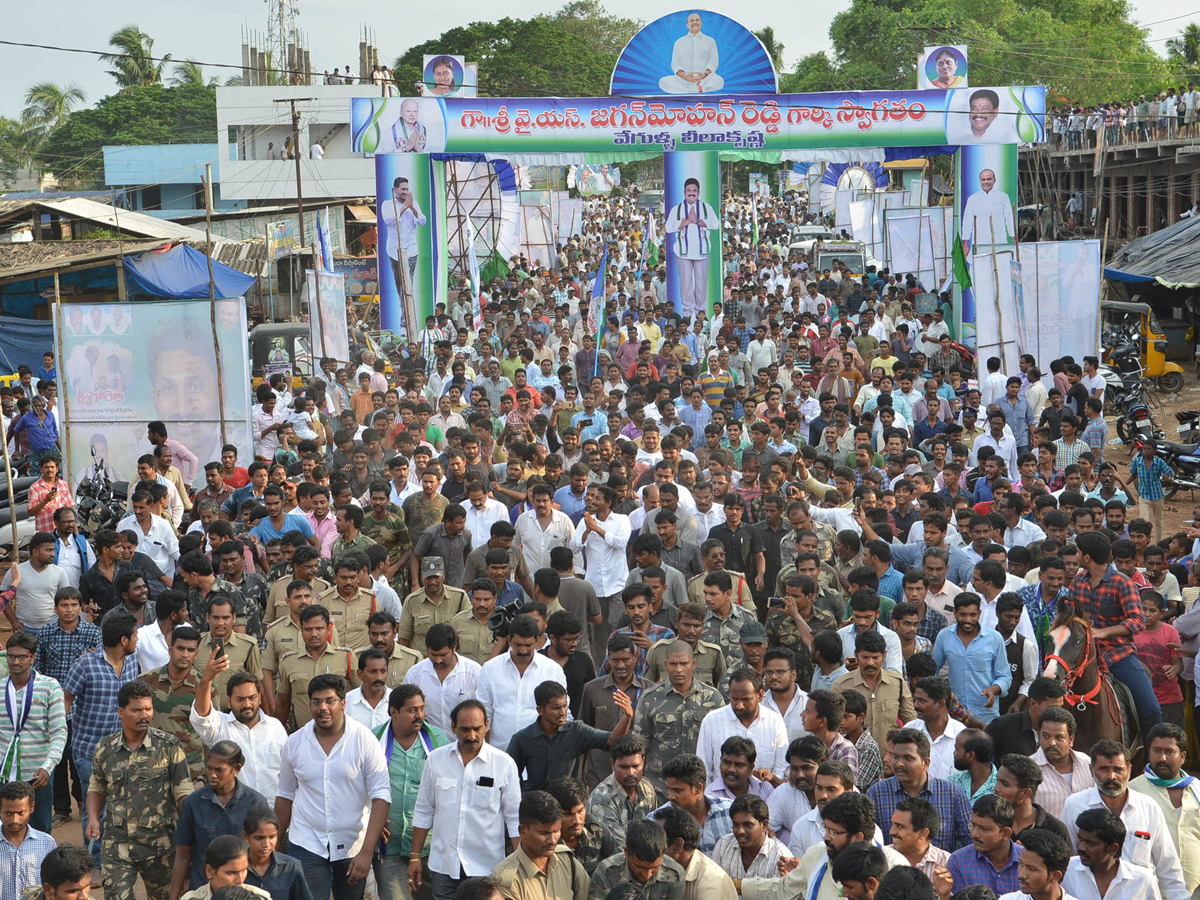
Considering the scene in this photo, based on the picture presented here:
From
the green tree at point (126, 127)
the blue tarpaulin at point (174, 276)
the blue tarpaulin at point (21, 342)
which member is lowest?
the blue tarpaulin at point (21, 342)

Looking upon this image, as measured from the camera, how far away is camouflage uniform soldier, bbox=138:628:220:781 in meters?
6.71

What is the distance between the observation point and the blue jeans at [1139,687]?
7.55m

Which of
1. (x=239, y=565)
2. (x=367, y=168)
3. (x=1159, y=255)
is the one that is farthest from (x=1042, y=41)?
(x=239, y=565)

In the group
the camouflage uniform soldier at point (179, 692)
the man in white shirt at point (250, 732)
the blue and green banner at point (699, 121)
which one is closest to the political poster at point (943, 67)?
the blue and green banner at point (699, 121)

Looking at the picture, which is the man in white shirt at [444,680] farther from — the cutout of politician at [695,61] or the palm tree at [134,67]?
the palm tree at [134,67]

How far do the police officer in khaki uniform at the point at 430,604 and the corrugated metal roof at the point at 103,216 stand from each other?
19960 millimetres

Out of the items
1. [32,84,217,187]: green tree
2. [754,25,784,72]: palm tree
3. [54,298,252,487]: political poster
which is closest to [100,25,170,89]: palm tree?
[32,84,217,187]: green tree

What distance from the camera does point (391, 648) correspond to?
716 centimetres

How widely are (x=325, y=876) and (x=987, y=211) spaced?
1749 cm

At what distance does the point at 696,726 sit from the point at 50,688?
327 cm

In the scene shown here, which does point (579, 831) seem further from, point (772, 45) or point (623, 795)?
point (772, 45)

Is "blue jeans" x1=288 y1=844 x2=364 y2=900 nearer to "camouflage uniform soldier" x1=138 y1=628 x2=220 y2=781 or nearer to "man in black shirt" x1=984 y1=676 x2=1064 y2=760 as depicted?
"camouflage uniform soldier" x1=138 y1=628 x2=220 y2=781

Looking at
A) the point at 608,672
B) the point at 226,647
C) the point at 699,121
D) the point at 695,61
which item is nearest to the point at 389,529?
the point at 226,647

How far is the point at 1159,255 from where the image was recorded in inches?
1041
